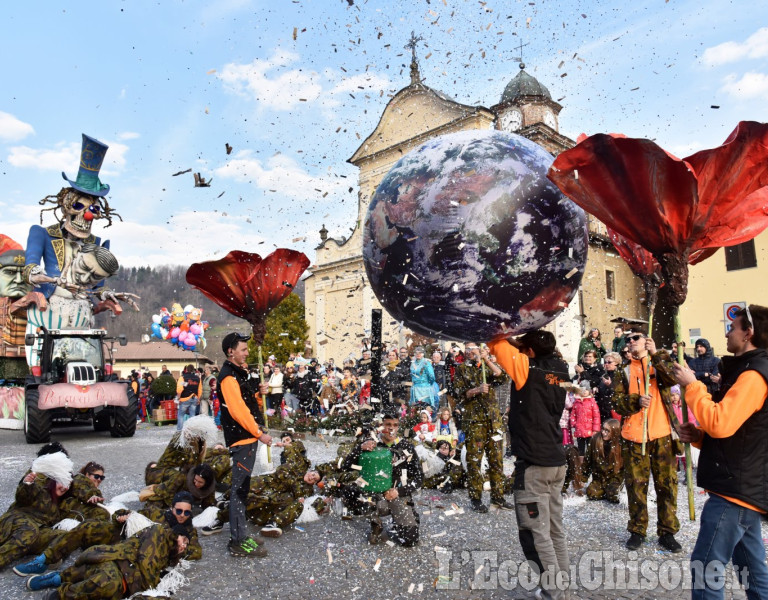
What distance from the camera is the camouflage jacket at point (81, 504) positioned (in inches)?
204

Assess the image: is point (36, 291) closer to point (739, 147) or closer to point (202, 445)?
point (202, 445)

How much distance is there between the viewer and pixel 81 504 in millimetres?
5289

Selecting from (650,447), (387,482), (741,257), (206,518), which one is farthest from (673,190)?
(741,257)

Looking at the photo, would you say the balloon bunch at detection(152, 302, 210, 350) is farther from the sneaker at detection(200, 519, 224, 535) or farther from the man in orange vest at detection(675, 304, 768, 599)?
the man in orange vest at detection(675, 304, 768, 599)

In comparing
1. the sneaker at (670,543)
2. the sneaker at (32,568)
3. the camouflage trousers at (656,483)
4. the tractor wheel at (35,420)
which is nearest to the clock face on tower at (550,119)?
the camouflage trousers at (656,483)

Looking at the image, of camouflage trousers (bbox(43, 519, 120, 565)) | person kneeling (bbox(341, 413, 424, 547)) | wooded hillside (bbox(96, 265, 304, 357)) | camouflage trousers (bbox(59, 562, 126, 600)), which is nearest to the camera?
camouflage trousers (bbox(59, 562, 126, 600))

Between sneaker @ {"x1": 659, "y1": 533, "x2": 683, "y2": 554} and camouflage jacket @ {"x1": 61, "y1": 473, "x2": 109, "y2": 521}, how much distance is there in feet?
16.8

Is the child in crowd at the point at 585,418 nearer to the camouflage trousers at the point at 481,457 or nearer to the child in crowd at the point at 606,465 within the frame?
the child in crowd at the point at 606,465

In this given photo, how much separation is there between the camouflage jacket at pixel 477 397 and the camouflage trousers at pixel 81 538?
12.4 ft

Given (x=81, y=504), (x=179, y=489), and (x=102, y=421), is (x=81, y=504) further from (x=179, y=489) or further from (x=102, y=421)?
(x=102, y=421)

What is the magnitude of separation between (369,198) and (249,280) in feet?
51.9

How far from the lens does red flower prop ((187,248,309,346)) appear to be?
537 centimetres

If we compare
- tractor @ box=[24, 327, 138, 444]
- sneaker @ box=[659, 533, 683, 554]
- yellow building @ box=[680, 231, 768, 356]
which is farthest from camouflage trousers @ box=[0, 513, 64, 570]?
yellow building @ box=[680, 231, 768, 356]

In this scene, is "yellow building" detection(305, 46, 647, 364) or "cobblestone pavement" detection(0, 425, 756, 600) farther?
"yellow building" detection(305, 46, 647, 364)
